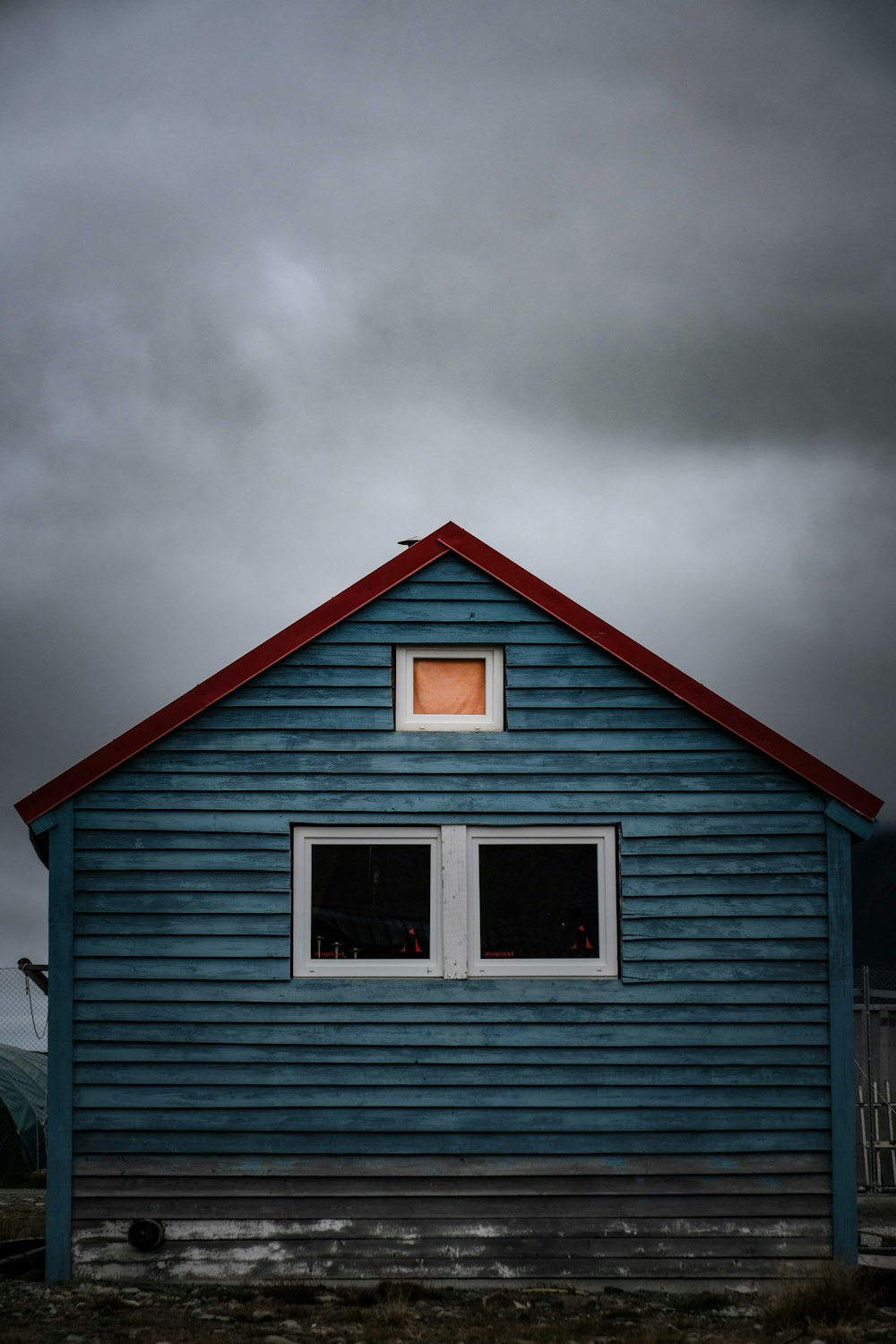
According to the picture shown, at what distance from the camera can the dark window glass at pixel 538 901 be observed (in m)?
9.76

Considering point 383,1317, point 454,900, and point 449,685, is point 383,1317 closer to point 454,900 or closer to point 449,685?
point 454,900

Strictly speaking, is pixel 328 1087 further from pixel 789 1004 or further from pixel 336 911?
pixel 789 1004

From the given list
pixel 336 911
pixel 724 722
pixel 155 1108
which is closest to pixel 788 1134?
pixel 724 722

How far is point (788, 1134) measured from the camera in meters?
9.52

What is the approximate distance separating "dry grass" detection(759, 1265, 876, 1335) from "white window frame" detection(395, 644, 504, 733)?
444cm

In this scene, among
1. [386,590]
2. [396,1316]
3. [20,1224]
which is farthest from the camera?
[20,1224]

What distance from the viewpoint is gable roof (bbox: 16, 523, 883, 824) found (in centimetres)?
974

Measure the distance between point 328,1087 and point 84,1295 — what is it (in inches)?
84.2

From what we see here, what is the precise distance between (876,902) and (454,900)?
1813cm

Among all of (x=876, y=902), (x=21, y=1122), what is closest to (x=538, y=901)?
(x=21, y=1122)

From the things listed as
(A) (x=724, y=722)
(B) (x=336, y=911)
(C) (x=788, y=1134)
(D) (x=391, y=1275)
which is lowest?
(D) (x=391, y=1275)

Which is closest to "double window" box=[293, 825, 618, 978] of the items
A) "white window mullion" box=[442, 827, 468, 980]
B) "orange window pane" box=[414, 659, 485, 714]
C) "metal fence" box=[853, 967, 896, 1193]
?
"white window mullion" box=[442, 827, 468, 980]

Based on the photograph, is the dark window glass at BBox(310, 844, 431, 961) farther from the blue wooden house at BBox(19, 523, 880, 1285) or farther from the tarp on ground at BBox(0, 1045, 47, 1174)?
the tarp on ground at BBox(0, 1045, 47, 1174)

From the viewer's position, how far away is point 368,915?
9773mm
